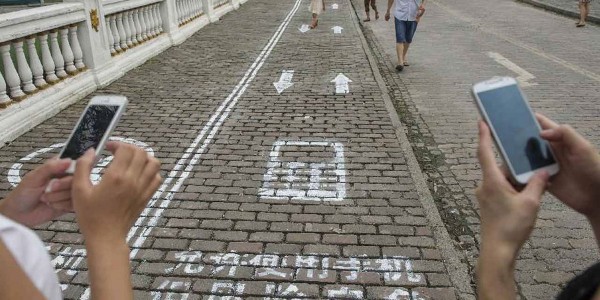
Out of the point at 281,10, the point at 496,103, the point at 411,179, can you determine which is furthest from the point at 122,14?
the point at 281,10

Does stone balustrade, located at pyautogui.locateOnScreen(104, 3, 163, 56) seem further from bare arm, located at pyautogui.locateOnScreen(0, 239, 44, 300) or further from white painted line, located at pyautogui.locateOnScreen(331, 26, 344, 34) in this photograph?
bare arm, located at pyautogui.locateOnScreen(0, 239, 44, 300)

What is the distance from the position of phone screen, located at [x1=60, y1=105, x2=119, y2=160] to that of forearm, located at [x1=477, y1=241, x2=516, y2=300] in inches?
49.7

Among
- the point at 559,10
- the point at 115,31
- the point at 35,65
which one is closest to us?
the point at 35,65

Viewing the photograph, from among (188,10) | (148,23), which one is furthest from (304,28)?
(148,23)

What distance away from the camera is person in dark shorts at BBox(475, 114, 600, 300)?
1.35 metres

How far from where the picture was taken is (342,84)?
9.61m

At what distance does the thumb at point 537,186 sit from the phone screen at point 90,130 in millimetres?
1334

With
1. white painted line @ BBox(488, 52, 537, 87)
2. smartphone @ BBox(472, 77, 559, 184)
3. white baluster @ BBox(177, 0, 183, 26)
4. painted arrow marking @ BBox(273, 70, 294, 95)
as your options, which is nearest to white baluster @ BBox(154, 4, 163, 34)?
white baluster @ BBox(177, 0, 183, 26)

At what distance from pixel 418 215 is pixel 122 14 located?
8.39 m

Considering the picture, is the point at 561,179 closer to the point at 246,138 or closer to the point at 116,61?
the point at 246,138

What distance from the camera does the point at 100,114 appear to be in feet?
6.03

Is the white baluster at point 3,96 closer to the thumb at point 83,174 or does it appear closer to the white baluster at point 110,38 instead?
the white baluster at point 110,38

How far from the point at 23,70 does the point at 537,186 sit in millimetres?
7434

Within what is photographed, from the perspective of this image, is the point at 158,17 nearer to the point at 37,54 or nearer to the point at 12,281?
the point at 37,54
